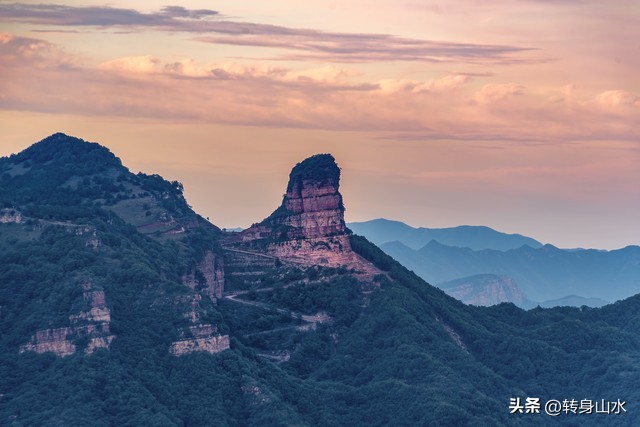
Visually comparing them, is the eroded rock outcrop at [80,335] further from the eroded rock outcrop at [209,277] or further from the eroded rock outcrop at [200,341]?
the eroded rock outcrop at [209,277]

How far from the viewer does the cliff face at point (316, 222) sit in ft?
525

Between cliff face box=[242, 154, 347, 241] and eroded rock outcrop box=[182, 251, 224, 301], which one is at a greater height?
cliff face box=[242, 154, 347, 241]

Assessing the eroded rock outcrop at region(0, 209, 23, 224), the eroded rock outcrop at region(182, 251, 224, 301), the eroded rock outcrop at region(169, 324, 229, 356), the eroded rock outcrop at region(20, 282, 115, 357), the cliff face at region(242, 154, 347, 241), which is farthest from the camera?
the cliff face at region(242, 154, 347, 241)

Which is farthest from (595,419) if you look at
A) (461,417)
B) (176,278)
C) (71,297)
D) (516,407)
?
(71,297)

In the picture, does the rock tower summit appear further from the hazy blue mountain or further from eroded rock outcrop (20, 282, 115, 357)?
eroded rock outcrop (20, 282, 115, 357)

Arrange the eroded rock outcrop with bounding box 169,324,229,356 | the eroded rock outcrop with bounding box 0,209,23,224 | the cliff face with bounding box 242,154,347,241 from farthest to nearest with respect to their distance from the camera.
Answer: the cliff face with bounding box 242,154,347,241 < the eroded rock outcrop with bounding box 0,209,23,224 < the eroded rock outcrop with bounding box 169,324,229,356

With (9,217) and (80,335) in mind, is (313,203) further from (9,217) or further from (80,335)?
(80,335)

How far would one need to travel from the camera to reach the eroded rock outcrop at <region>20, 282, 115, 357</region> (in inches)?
4734

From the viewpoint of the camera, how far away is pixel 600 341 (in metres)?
162

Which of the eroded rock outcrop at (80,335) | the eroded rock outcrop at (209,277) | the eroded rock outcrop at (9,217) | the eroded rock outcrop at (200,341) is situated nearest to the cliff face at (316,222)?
the eroded rock outcrop at (209,277)

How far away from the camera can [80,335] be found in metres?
121

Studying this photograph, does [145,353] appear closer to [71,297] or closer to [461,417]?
[71,297]

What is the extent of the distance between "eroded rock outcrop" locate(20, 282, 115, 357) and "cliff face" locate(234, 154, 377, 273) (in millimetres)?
40186

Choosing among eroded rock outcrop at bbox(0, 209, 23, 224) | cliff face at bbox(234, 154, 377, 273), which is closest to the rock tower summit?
cliff face at bbox(234, 154, 377, 273)
